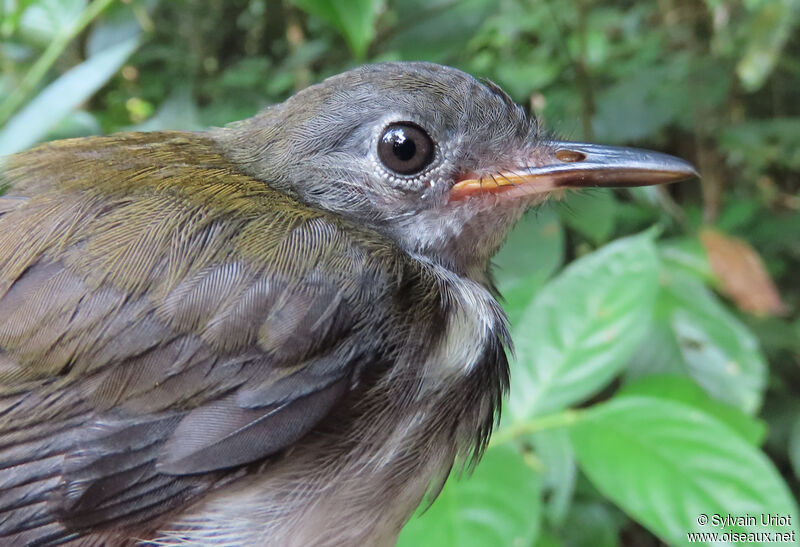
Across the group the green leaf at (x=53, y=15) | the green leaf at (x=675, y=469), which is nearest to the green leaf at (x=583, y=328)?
the green leaf at (x=675, y=469)

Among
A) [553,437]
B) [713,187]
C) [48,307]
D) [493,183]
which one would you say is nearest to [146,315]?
[48,307]

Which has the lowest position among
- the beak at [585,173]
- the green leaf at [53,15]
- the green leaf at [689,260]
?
the green leaf at [689,260]

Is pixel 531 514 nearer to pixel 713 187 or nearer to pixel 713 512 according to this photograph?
pixel 713 512

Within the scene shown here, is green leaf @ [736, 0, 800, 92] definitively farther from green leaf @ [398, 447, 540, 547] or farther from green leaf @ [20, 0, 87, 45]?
green leaf @ [20, 0, 87, 45]

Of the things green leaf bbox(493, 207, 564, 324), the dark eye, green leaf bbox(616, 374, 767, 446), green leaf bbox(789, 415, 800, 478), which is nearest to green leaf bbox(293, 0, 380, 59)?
the dark eye

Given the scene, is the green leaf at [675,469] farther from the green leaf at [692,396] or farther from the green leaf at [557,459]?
the green leaf at [692,396]

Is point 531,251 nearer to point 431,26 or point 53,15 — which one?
point 431,26

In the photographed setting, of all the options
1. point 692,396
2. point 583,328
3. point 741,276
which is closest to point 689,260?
point 741,276
